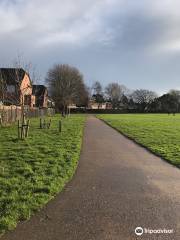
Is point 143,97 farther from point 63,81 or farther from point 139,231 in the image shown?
point 139,231

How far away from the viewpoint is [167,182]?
344 inches

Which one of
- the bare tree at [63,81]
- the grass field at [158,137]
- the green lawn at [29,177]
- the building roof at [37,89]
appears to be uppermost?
the bare tree at [63,81]

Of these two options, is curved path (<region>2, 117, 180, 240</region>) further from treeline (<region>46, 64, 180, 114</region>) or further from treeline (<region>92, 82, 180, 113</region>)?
treeline (<region>92, 82, 180, 113</region>)

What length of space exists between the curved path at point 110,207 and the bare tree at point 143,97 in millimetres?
120781

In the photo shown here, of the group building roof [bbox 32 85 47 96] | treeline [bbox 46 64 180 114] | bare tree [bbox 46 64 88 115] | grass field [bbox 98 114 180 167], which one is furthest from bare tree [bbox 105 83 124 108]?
grass field [bbox 98 114 180 167]

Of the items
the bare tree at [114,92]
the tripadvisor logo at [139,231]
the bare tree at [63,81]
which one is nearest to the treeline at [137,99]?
the bare tree at [114,92]

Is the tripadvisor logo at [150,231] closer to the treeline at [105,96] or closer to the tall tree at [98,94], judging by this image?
the treeline at [105,96]

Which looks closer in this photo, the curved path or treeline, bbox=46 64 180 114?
the curved path

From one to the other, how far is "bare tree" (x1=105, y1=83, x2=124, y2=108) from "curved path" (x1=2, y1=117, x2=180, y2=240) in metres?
129

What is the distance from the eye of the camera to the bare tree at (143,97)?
131m

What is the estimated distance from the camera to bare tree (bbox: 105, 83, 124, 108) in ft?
456

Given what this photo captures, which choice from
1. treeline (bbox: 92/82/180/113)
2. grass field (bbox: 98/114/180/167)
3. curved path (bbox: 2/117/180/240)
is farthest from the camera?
treeline (bbox: 92/82/180/113)

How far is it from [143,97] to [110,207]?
12833cm

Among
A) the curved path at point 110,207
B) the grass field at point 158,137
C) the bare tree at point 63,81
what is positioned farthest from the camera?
the bare tree at point 63,81
